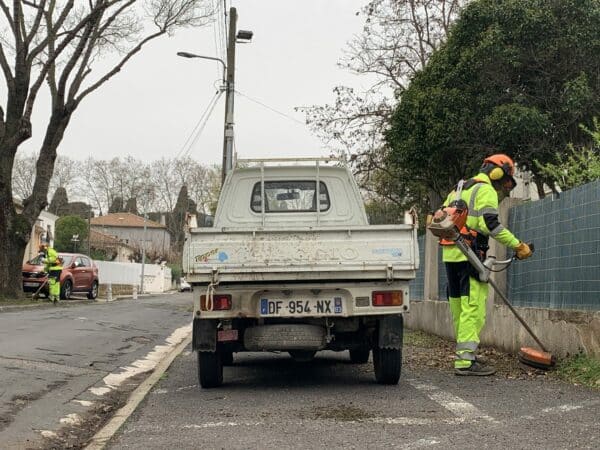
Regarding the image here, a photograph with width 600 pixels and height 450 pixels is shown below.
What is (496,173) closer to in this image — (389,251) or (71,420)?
(389,251)

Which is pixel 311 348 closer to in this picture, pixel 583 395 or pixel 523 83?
pixel 583 395

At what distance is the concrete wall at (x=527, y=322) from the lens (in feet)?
23.6

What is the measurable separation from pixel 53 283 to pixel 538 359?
18.4 meters

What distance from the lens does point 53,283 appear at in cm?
2322

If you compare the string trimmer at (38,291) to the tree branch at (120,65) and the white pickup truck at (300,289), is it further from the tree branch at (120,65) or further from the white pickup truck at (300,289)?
the white pickup truck at (300,289)

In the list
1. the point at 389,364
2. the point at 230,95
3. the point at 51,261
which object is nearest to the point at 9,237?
the point at 51,261

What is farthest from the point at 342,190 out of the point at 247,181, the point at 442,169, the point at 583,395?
the point at 442,169

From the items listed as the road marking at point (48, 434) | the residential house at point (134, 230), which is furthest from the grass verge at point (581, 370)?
the residential house at point (134, 230)

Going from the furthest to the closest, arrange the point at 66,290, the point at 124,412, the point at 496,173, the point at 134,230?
the point at 134,230
the point at 66,290
the point at 496,173
the point at 124,412

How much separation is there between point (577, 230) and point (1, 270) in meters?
19.1

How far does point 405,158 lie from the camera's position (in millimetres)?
20750

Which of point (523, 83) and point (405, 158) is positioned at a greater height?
point (523, 83)

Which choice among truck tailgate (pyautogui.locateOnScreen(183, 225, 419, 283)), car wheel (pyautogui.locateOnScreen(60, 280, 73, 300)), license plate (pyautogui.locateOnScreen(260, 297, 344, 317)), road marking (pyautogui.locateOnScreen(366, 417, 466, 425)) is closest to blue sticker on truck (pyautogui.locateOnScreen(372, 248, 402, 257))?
truck tailgate (pyautogui.locateOnScreen(183, 225, 419, 283))

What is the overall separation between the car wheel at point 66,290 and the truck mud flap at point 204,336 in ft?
67.6
